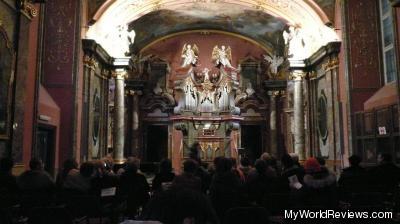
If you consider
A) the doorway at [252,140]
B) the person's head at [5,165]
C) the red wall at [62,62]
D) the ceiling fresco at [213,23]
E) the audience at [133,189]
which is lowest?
the audience at [133,189]

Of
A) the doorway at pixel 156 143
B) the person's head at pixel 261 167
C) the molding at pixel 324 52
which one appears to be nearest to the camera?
the person's head at pixel 261 167

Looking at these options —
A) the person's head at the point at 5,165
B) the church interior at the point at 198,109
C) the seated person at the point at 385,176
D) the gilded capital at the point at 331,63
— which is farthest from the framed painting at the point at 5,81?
the gilded capital at the point at 331,63

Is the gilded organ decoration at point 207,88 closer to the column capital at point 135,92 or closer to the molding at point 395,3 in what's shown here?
the column capital at point 135,92

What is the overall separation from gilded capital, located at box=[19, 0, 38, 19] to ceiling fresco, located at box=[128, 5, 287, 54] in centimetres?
974

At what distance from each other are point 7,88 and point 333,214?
19.4 ft

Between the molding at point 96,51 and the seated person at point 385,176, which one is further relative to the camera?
the molding at point 96,51

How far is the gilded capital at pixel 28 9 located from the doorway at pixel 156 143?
13.5 metres

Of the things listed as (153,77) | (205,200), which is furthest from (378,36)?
(153,77)

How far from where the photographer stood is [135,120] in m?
20.5

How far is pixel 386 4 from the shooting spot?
38.5 ft

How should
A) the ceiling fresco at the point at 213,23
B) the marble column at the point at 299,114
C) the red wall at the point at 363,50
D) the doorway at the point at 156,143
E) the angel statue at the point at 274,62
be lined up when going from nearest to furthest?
the red wall at the point at 363,50 → the marble column at the point at 299,114 → the ceiling fresco at the point at 213,23 → the angel statue at the point at 274,62 → the doorway at the point at 156,143

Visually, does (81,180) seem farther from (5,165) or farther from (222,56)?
(222,56)

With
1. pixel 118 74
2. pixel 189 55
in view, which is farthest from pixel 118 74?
pixel 189 55

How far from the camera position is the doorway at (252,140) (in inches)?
858
